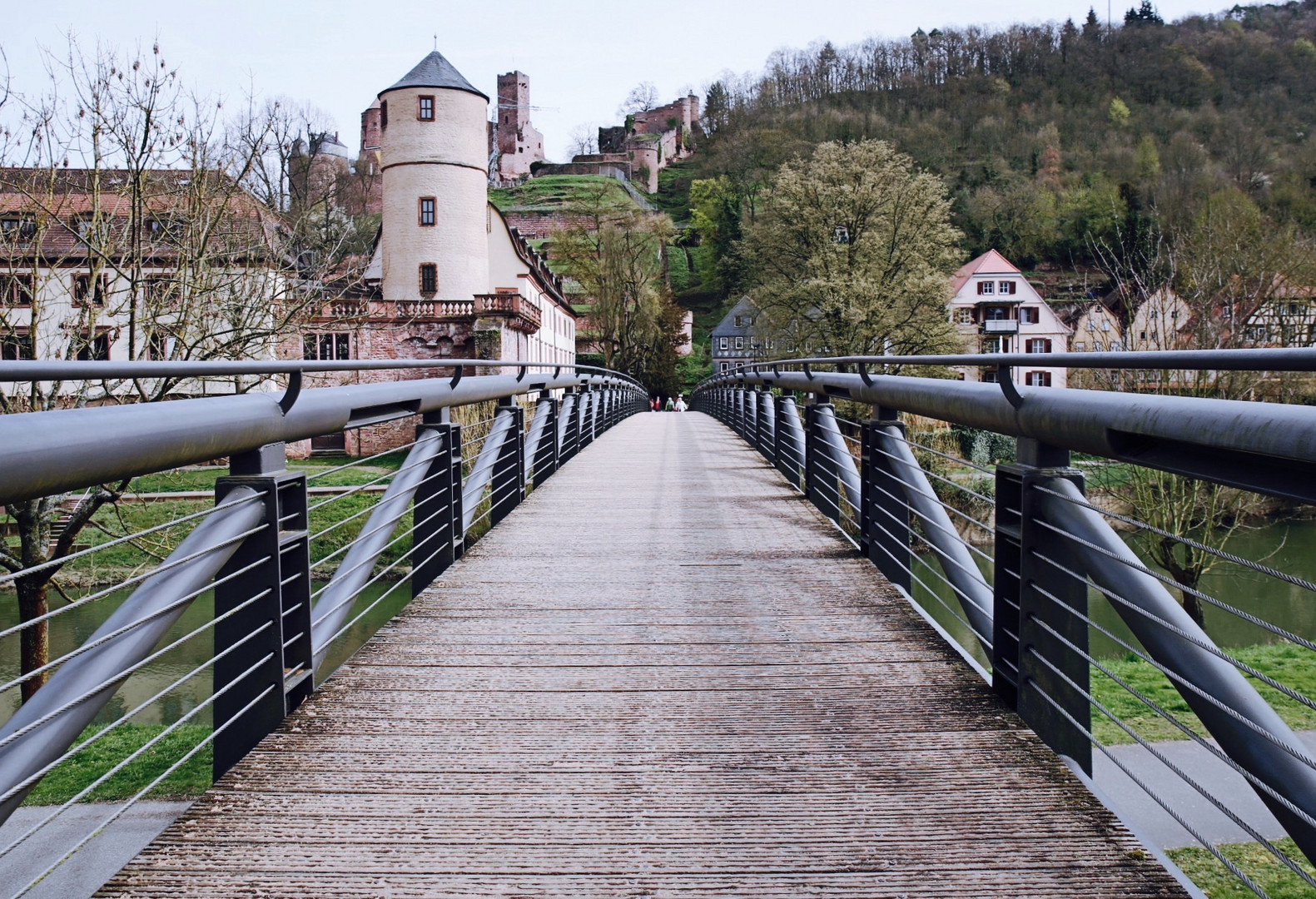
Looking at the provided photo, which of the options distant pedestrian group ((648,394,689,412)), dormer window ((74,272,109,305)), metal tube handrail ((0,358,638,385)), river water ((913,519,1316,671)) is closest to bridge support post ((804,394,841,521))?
metal tube handrail ((0,358,638,385))

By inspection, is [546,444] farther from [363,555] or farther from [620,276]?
[620,276]

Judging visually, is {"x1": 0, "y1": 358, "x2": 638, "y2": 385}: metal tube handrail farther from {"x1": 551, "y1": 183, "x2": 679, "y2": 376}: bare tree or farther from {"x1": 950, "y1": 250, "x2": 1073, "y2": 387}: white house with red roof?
{"x1": 950, "y1": 250, "x2": 1073, "y2": 387}: white house with red roof

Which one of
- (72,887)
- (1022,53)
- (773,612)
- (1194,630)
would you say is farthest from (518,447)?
(1022,53)

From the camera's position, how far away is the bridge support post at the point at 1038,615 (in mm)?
2555

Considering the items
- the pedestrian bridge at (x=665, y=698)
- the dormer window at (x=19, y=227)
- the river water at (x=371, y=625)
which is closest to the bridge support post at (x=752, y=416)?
the river water at (x=371, y=625)

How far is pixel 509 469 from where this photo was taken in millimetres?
6871

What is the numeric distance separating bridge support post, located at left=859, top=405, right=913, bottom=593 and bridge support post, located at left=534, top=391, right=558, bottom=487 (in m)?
4.18

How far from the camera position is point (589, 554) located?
211 inches

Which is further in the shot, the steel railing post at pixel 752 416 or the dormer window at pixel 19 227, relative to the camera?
the steel railing post at pixel 752 416

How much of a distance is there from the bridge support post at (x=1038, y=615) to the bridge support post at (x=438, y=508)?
8.39 ft

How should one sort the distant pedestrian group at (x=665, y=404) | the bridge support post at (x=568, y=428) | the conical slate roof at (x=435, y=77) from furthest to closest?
the distant pedestrian group at (x=665, y=404) → the conical slate roof at (x=435, y=77) → the bridge support post at (x=568, y=428)

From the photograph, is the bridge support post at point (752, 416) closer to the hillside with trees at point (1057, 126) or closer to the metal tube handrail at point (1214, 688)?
the metal tube handrail at point (1214, 688)

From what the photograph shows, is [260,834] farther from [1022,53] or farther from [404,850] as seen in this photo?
[1022,53]

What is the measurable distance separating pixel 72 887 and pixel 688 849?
6376mm
